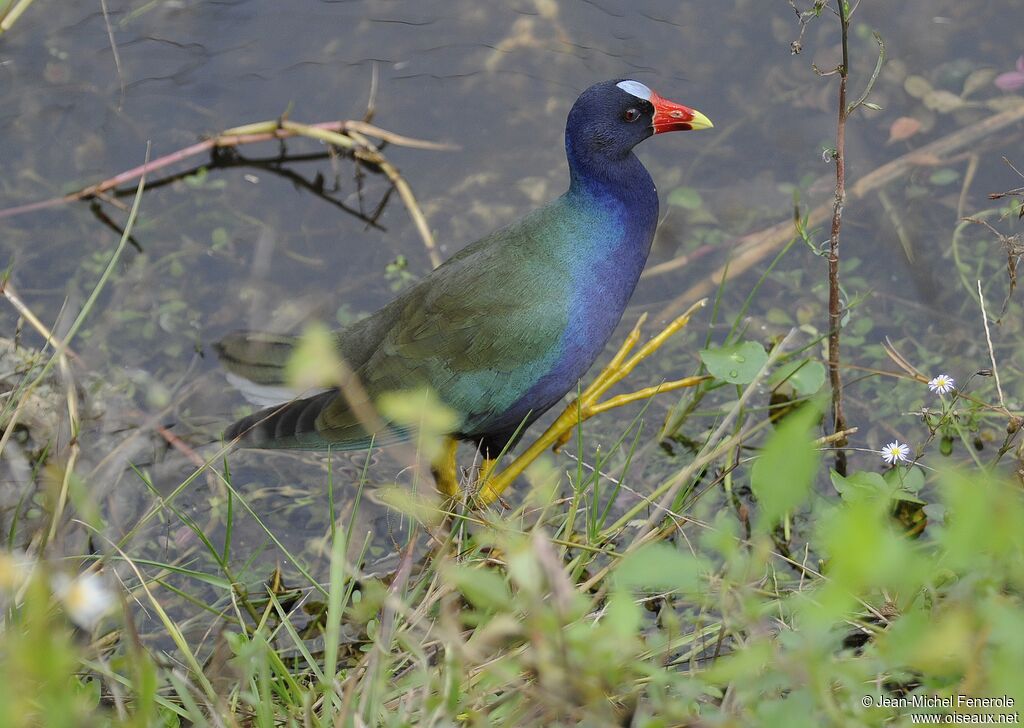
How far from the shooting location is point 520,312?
251 cm

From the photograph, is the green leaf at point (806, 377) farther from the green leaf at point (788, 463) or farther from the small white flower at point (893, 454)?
the green leaf at point (788, 463)

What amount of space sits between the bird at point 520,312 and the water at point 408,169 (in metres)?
0.34

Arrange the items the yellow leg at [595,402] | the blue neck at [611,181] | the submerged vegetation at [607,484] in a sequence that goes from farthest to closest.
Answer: the yellow leg at [595,402]
the blue neck at [611,181]
the submerged vegetation at [607,484]

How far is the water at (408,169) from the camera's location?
312cm

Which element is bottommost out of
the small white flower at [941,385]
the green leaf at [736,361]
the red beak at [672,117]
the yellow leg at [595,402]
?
the yellow leg at [595,402]

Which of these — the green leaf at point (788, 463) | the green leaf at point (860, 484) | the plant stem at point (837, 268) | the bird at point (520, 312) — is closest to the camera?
the green leaf at point (788, 463)

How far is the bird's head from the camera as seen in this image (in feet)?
8.75

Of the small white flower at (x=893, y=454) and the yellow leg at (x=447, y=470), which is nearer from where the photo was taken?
the small white flower at (x=893, y=454)

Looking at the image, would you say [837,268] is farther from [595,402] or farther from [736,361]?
[595,402]

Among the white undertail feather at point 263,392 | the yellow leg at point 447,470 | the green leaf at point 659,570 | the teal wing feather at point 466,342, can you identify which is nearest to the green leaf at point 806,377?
the teal wing feather at point 466,342

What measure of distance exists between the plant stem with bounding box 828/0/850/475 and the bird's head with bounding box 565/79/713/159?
0.48m

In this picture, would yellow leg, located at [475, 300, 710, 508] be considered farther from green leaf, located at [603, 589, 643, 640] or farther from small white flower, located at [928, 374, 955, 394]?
green leaf, located at [603, 589, 643, 640]

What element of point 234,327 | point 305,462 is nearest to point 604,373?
point 305,462

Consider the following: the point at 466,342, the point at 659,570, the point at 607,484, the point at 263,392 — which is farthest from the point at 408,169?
the point at 659,570
